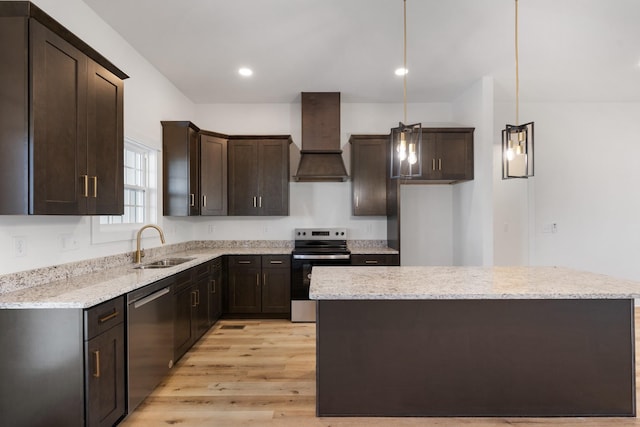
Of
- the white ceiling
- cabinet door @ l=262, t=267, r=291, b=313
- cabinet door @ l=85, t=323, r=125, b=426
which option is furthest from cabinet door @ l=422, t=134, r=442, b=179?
cabinet door @ l=85, t=323, r=125, b=426

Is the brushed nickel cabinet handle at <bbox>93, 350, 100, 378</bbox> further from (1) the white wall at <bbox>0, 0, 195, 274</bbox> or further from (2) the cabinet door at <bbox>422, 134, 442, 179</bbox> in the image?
(2) the cabinet door at <bbox>422, 134, 442, 179</bbox>

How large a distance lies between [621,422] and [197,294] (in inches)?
135

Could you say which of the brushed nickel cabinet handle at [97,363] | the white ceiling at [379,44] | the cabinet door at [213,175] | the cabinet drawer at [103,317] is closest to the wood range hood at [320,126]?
the white ceiling at [379,44]

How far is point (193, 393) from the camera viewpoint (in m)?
2.39

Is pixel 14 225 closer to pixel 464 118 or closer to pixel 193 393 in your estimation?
pixel 193 393

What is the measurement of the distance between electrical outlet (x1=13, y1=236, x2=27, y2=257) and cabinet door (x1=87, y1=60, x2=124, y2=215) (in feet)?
1.31

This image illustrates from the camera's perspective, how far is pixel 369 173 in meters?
4.28

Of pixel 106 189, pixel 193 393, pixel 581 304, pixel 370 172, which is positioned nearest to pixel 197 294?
pixel 193 393

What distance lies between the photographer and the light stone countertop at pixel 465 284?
5.94 ft

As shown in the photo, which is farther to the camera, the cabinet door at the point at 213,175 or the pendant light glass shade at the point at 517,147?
the cabinet door at the point at 213,175

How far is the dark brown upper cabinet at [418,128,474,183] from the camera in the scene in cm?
404

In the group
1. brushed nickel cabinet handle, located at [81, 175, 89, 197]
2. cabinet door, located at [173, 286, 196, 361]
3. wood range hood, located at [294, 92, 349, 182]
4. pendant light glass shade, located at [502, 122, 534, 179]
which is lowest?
cabinet door, located at [173, 286, 196, 361]

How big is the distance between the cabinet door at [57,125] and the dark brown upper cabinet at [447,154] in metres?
3.54

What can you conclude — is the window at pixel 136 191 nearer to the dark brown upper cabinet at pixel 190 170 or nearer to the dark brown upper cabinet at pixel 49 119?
the dark brown upper cabinet at pixel 190 170
